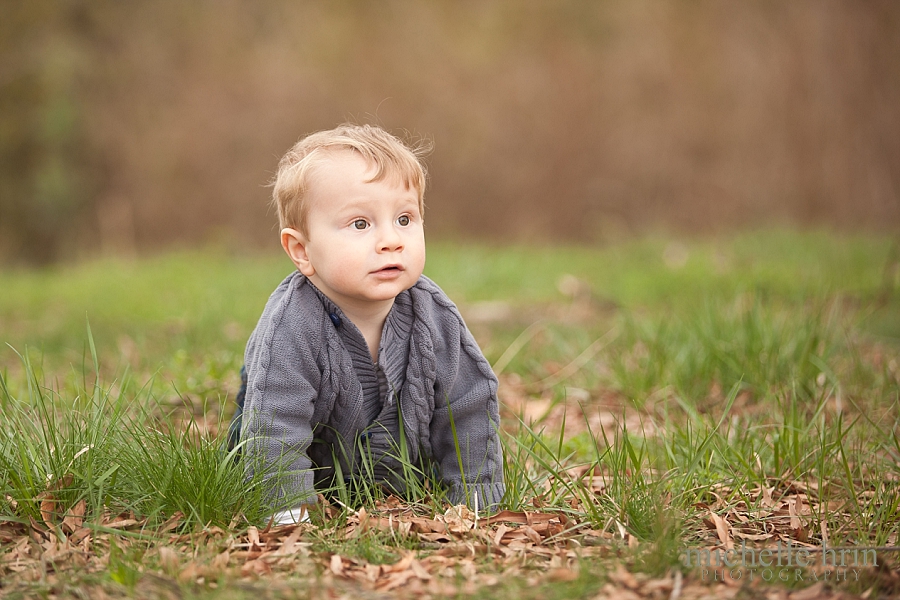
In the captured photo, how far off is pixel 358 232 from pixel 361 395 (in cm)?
46

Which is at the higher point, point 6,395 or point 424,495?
point 6,395

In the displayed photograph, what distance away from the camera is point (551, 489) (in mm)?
2416

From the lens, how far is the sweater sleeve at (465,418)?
97.9 inches

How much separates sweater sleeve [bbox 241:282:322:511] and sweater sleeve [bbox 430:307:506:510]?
39 cm

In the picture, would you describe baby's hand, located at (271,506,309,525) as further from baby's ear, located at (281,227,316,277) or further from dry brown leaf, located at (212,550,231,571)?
baby's ear, located at (281,227,316,277)

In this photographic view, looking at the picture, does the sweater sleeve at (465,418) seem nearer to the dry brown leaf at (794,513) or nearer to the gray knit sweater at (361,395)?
the gray knit sweater at (361,395)

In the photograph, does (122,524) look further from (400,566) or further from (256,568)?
(400,566)

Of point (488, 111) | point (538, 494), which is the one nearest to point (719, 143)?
point (488, 111)

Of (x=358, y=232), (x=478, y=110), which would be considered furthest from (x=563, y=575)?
(x=478, y=110)

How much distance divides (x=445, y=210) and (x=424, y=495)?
8.91 metres

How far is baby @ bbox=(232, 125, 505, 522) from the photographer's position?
2307mm

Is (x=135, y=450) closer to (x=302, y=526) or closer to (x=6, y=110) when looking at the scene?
(x=302, y=526)

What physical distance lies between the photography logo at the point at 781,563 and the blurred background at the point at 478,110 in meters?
8.49

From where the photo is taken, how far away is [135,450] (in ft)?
7.41
